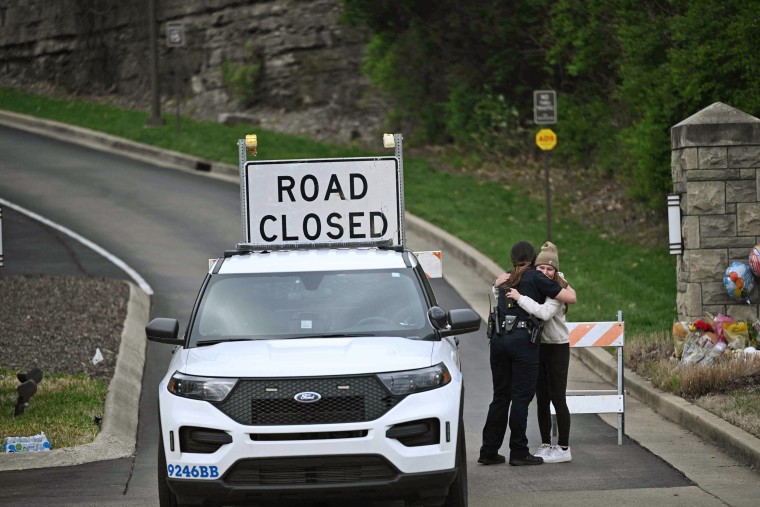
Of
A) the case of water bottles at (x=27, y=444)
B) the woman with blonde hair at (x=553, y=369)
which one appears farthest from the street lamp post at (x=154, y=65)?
the woman with blonde hair at (x=553, y=369)

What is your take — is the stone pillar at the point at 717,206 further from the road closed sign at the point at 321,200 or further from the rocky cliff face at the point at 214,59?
the rocky cliff face at the point at 214,59

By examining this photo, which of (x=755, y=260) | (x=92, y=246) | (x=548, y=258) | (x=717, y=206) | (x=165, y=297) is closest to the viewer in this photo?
(x=548, y=258)

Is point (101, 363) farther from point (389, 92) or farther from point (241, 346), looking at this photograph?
point (389, 92)

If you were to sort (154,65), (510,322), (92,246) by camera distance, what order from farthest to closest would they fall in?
(154,65) < (92,246) < (510,322)

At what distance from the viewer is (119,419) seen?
12359mm

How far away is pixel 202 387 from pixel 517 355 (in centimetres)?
306

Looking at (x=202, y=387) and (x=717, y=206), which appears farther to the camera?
(x=717, y=206)

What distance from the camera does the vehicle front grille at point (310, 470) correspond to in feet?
25.4

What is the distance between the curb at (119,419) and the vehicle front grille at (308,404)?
3.46 metres

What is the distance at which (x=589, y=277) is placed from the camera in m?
19.7

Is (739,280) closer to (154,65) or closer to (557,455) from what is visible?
(557,455)

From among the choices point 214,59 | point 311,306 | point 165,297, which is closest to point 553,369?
point 311,306

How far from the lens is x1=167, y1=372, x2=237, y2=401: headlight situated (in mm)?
7910

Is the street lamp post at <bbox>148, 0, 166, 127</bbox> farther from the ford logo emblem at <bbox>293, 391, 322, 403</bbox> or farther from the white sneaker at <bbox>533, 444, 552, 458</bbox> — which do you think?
the ford logo emblem at <bbox>293, 391, 322, 403</bbox>
